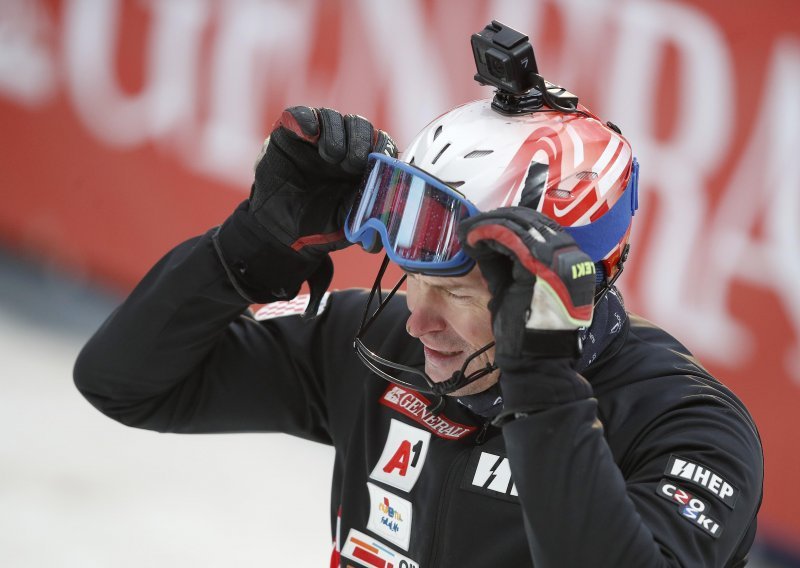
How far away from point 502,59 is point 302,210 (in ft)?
1.33

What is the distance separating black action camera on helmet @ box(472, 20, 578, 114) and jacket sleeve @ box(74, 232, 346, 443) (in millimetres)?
528

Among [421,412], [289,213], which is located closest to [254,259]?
[289,213]

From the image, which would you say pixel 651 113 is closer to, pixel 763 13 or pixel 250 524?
pixel 763 13

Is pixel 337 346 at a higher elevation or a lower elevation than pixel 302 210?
lower

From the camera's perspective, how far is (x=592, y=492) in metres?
1.30

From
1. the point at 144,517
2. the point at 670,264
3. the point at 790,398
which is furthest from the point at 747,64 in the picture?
the point at 144,517

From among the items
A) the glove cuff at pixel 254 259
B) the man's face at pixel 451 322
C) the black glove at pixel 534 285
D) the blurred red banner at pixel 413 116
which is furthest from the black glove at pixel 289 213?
the blurred red banner at pixel 413 116

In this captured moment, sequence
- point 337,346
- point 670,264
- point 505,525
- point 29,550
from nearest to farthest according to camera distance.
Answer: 1. point 505,525
2. point 337,346
3. point 29,550
4. point 670,264

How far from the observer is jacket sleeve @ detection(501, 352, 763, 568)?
130cm

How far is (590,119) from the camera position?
1680 millimetres

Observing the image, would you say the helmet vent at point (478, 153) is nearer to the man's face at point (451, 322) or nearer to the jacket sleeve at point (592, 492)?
the man's face at point (451, 322)

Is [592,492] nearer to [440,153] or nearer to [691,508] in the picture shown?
[691,508]

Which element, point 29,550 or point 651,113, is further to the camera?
point 651,113

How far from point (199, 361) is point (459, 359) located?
509 mm
